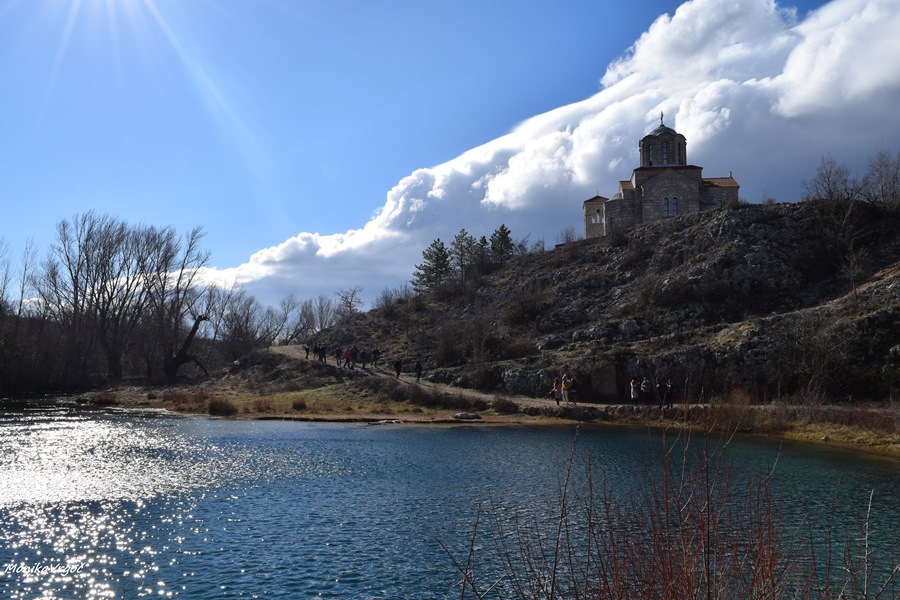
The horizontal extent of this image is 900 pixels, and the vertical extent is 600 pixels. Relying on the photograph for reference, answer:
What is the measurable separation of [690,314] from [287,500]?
127 ft

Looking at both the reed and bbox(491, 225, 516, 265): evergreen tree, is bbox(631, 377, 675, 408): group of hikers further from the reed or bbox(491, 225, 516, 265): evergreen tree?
bbox(491, 225, 516, 265): evergreen tree

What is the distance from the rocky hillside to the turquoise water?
35.1 ft

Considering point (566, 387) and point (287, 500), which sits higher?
point (566, 387)

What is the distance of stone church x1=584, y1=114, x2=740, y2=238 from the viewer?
69.2 meters

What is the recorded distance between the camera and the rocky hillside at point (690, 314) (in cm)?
3609

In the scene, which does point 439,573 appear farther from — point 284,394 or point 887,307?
point 284,394

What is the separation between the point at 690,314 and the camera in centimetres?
4800

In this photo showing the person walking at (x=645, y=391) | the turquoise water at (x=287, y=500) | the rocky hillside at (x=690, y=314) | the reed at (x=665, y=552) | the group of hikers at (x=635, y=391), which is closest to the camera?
the reed at (x=665, y=552)

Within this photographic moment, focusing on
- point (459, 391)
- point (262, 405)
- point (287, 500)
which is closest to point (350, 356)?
point (262, 405)

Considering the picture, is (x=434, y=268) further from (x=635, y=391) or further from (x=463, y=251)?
(x=635, y=391)

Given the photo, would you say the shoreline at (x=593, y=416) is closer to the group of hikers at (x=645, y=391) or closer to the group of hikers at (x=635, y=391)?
the group of hikers at (x=635, y=391)

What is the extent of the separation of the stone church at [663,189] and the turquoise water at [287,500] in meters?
44.9

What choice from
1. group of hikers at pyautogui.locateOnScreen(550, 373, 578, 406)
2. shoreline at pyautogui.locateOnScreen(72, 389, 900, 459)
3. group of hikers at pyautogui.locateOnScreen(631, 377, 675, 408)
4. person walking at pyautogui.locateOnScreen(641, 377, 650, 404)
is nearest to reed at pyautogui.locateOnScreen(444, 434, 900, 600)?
shoreline at pyautogui.locateOnScreen(72, 389, 900, 459)

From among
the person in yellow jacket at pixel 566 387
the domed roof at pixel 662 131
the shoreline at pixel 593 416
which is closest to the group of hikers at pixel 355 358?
the shoreline at pixel 593 416
